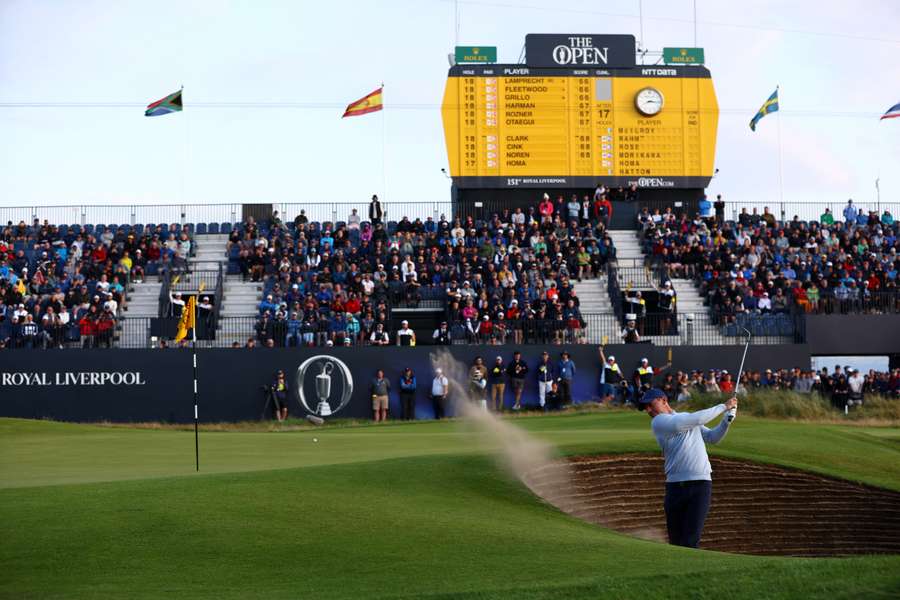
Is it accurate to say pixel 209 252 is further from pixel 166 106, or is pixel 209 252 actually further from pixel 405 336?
pixel 405 336

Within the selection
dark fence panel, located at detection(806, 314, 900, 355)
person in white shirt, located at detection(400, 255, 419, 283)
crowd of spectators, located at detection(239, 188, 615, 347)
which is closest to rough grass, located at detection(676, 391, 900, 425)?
dark fence panel, located at detection(806, 314, 900, 355)

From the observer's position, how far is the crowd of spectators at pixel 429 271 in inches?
1435

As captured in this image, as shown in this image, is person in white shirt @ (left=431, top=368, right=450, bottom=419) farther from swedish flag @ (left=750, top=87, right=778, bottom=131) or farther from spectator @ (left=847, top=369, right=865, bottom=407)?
swedish flag @ (left=750, top=87, right=778, bottom=131)

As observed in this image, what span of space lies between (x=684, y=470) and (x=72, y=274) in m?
32.3

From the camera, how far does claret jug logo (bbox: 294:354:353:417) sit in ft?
117

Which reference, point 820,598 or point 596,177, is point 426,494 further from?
point 596,177

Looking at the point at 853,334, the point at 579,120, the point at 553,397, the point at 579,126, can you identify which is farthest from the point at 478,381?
the point at 853,334

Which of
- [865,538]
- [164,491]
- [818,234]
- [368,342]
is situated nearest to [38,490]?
[164,491]

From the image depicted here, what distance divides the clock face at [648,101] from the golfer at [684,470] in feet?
109

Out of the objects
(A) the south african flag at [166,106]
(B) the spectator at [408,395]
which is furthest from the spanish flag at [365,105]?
(B) the spectator at [408,395]

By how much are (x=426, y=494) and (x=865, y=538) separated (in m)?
6.66

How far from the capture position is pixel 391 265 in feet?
131

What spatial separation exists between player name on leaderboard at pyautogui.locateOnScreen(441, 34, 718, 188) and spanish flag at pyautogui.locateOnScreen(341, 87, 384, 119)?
292 centimetres

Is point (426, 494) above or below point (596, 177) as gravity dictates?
below
